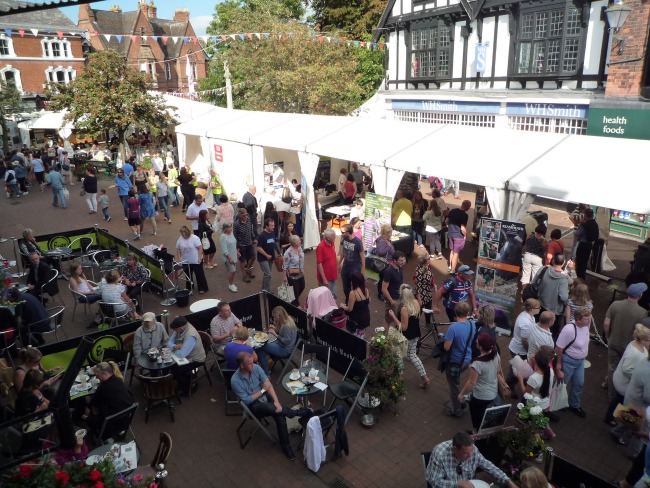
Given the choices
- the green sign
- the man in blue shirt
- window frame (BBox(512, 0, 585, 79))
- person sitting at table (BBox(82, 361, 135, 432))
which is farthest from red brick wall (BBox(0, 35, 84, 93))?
the man in blue shirt

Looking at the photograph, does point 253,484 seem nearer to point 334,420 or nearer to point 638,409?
point 334,420

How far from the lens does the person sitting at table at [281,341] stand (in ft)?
23.6

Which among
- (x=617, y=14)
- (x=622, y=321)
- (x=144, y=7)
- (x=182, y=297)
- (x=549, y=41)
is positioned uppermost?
(x=144, y=7)

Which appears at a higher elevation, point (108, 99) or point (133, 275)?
point (108, 99)

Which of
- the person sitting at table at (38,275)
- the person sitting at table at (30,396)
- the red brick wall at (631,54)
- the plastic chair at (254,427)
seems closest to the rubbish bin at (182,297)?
the person sitting at table at (38,275)

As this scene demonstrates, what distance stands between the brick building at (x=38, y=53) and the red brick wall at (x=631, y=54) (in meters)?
35.1

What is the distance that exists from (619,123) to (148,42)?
1935 inches

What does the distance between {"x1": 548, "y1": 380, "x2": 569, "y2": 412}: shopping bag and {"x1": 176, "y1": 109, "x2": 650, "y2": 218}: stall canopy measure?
3.25 meters

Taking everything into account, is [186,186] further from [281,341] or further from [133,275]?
[281,341]

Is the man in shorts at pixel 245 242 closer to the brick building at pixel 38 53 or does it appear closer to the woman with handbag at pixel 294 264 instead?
the woman with handbag at pixel 294 264

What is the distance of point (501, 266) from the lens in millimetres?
8688

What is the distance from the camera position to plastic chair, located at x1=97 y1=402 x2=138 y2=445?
18.5 ft

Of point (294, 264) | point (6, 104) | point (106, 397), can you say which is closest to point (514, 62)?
point (294, 264)

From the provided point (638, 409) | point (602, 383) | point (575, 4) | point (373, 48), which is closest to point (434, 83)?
point (575, 4)
